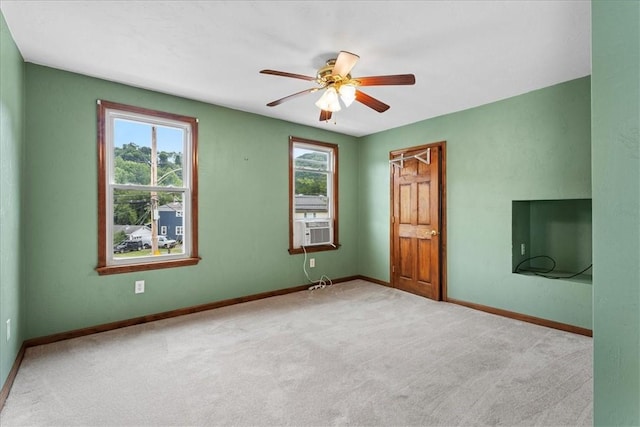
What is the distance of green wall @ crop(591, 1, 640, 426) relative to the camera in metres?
1.00

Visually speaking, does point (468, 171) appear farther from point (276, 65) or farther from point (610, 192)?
point (610, 192)

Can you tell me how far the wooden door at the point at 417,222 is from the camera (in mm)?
4207

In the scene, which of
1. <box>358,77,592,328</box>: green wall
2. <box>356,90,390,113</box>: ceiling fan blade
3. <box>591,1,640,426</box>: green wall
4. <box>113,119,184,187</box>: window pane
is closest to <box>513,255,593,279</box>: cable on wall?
<box>358,77,592,328</box>: green wall

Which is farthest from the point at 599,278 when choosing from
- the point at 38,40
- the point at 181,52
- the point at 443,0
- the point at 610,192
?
the point at 38,40

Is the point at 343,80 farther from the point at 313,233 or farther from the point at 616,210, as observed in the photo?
the point at 313,233

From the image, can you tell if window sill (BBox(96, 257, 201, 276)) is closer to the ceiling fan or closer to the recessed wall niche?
the ceiling fan

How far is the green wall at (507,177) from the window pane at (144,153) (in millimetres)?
3084

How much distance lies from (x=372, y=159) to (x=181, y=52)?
3317mm

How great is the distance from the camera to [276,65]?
2746 mm

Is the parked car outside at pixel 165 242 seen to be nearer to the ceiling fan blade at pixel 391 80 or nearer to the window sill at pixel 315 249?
the window sill at pixel 315 249

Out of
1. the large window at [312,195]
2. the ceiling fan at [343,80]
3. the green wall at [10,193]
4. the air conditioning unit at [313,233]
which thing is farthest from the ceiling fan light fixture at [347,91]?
the air conditioning unit at [313,233]

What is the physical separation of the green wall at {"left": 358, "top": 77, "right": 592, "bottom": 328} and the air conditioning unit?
1.69 metres

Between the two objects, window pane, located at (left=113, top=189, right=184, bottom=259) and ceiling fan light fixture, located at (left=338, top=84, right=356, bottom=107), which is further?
window pane, located at (left=113, top=189, right=184, bottom=259)

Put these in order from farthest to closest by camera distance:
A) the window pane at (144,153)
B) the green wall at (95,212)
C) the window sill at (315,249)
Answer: the window sill at (315,249) < the window pane at (144,153) < the green wall at (95,212)
